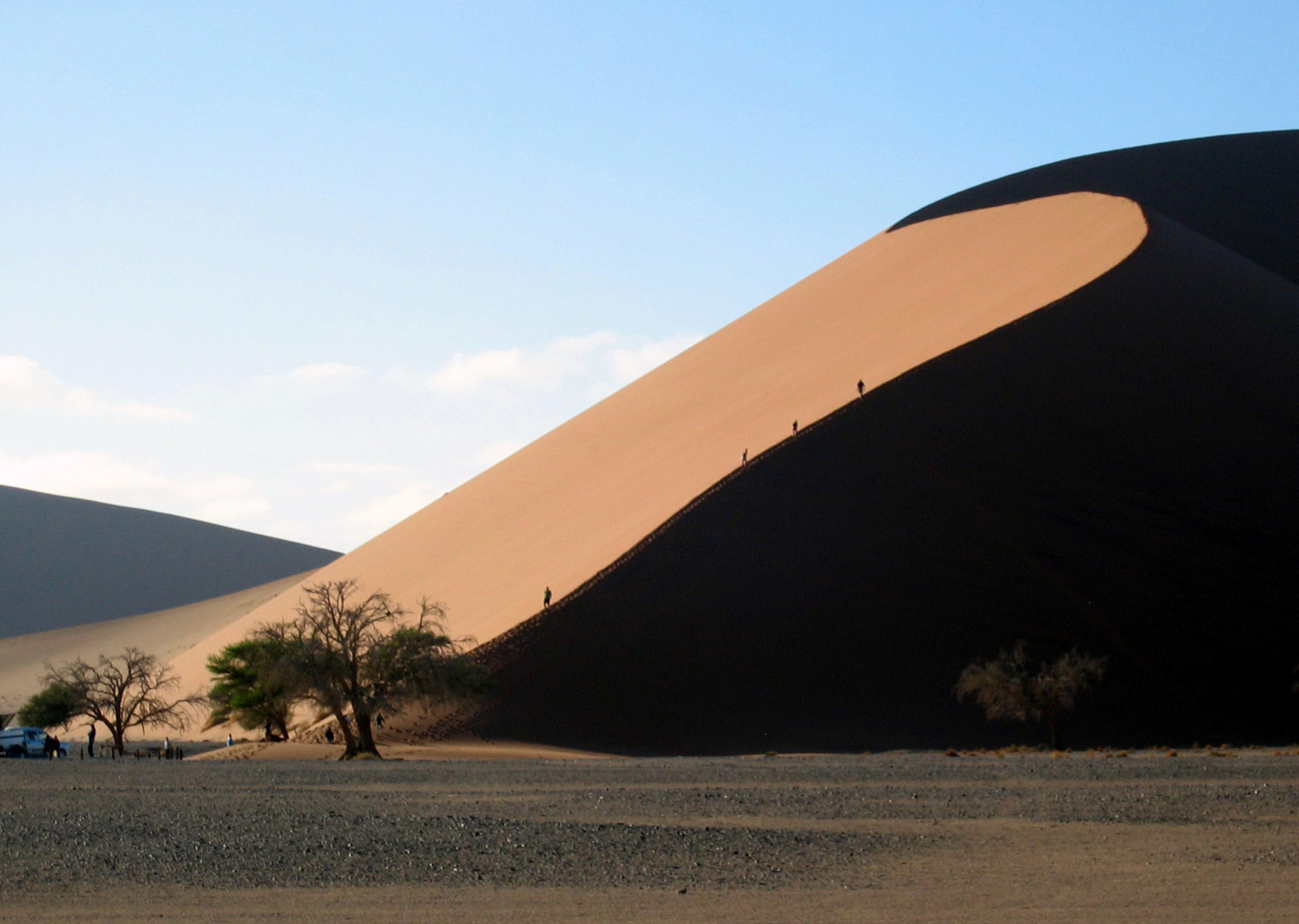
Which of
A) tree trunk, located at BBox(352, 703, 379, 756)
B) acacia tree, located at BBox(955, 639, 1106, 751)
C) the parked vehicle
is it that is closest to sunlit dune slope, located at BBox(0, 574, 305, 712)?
the parked vehicle

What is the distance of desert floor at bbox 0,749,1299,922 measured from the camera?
863 cm

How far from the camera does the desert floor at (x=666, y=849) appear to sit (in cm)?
863

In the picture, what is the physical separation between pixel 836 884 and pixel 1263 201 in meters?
51.0

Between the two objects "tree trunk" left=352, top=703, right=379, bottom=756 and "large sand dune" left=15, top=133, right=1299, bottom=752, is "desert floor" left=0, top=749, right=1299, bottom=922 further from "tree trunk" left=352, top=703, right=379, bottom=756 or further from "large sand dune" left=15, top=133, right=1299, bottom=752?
"large sand dune" left=15, top=133, right=1299, bottom=752

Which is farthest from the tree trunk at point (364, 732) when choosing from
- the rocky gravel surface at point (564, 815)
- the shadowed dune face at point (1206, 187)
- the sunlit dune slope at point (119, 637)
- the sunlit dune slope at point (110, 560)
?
the sunlit dune slope at point (110, 560)

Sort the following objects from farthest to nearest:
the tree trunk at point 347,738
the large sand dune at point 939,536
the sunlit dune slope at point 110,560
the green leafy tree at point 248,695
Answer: the sunlit dune slope at point 110,560 → the green leafy tree at point 248,695 → the large sand dune at point 939,536 → the tree trunk at point 347,738

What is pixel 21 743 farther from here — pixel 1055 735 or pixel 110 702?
pixel 1055 735

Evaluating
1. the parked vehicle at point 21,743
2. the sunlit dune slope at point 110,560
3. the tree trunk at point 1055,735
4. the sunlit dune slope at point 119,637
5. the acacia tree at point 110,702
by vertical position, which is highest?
the sunlit dune slope at point 110,560

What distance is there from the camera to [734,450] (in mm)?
39219

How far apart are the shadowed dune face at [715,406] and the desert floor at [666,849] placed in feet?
59.3

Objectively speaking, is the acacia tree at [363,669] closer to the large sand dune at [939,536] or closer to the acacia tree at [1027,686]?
the large sand dune at [939,536]

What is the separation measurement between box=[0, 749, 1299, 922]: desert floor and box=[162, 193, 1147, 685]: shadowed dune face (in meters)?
18.1

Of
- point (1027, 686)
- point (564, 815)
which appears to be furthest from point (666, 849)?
point (1027, 686)

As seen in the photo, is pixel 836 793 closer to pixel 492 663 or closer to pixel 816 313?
pixel 492 663
